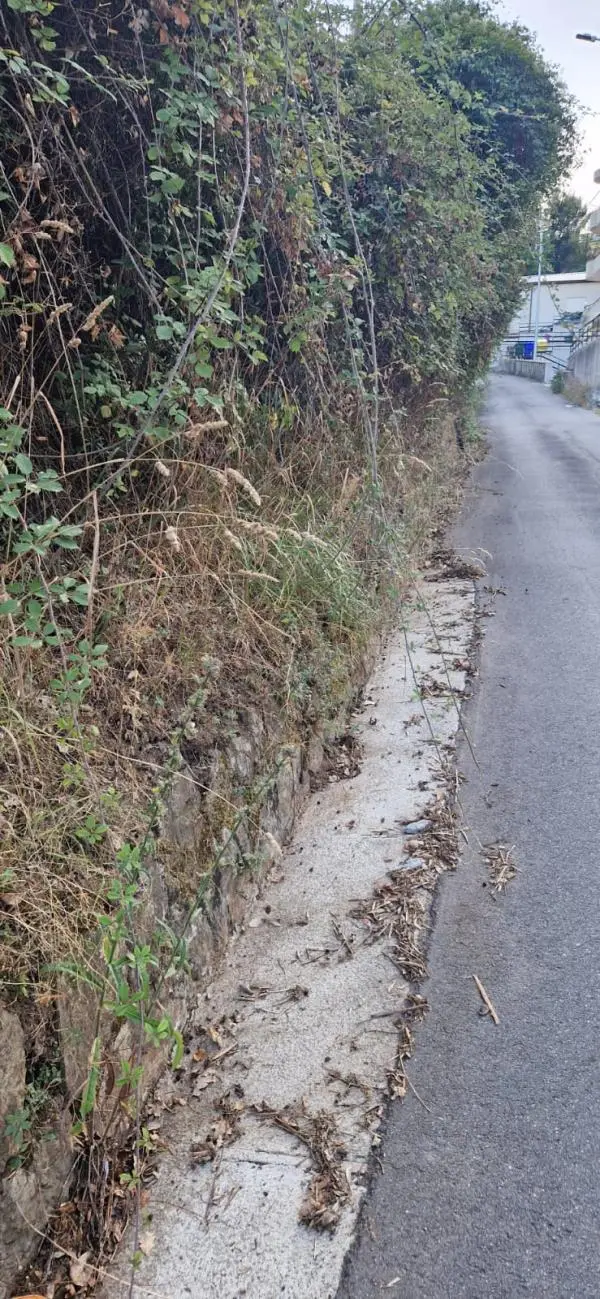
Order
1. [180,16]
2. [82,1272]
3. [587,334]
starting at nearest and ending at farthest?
[82,1272], [180,16], [587,334]

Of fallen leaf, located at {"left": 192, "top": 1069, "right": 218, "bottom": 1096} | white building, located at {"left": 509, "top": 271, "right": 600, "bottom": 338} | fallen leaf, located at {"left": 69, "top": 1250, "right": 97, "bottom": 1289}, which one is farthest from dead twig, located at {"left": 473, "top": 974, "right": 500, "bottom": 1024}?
white building, located at {"left": 509, "top": 271, "right": 600, "bottom": 338}

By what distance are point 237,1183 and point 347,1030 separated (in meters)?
0.58

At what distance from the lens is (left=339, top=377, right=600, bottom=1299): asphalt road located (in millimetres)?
1959

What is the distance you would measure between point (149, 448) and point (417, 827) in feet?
6.63

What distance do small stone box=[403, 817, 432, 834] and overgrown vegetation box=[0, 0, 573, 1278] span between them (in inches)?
27.1

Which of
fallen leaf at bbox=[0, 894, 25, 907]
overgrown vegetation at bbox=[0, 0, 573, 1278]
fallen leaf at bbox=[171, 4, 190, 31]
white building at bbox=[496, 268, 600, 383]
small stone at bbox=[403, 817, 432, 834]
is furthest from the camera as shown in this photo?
white building at bbox=[496, 268, 600, 383]

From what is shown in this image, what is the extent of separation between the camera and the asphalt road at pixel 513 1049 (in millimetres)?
1959

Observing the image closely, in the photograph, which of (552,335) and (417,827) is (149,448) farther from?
(552,335)

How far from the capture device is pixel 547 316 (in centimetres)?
5834

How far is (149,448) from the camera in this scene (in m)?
3.67

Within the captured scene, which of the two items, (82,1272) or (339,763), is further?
(339,763)

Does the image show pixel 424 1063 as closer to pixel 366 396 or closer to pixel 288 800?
pixel 288 800

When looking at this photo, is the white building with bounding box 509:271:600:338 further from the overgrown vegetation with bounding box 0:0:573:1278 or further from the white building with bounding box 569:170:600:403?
the overgrown vegetation with bounding box 0:0:573:1278

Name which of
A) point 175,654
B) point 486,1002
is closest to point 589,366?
point 175,654
